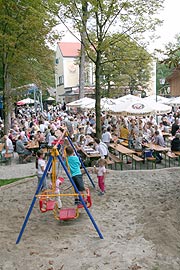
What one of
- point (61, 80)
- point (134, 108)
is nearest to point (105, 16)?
point (134, 108)

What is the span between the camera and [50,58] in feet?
61.7

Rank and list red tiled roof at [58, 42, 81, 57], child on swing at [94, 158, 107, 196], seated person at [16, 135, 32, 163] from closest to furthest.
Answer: child on swing at [94, 158, 107, 196]
seated person at [16, 135, 32, 163]
red tiled roof at [58, 42, 81, 57]

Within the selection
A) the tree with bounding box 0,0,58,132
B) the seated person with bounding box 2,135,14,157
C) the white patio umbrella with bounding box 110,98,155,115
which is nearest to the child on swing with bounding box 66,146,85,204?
the seated person with bounding box 2,135,14,157

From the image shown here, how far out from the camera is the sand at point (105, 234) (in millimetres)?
5824

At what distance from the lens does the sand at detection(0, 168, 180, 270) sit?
19.1 ft

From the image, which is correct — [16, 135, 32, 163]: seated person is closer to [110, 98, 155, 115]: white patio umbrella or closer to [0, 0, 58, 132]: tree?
[0, 0, 58, 132]: tree

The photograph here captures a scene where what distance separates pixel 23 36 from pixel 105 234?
485 inches

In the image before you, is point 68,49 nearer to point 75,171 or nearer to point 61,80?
point 61,80

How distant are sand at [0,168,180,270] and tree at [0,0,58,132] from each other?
8.30 metres

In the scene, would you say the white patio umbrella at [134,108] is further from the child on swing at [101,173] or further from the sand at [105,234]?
the child on swing at [101,173]

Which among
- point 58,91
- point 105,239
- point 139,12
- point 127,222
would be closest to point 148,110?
point 139,12

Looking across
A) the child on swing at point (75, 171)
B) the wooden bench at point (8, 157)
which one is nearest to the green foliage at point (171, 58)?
the child on swing at point (75, 171)

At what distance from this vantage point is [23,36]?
1653 centimetres

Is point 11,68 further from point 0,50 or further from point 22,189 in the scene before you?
point 22,189
